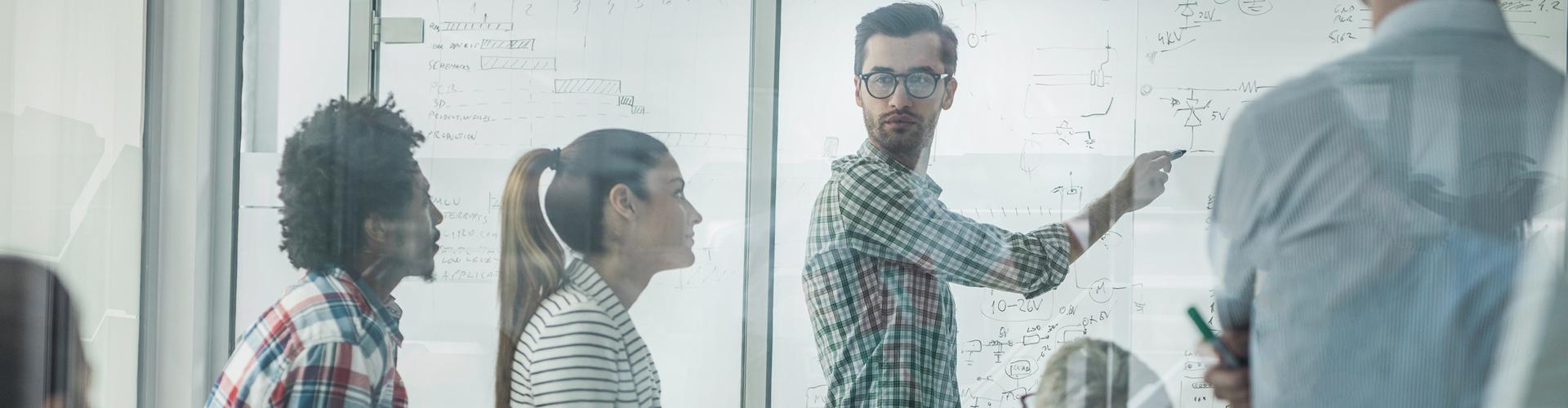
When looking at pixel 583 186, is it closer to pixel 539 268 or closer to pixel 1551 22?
pixel 539 268

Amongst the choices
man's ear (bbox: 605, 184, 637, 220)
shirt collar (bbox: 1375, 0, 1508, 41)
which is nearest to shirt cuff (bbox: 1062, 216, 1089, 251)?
shirt collar (bbox: 1375, 0, 1508, 41)

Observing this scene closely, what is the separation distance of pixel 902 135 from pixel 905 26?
0.20m

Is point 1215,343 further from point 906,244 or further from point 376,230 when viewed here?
point 376,230

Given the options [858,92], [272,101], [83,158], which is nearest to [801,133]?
[858,92]

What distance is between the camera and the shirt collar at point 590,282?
1.93 m

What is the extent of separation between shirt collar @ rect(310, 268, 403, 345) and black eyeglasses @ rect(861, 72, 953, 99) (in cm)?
103

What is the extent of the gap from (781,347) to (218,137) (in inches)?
50.0

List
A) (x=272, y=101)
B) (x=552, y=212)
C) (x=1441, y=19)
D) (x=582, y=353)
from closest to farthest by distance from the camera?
1. (x=1441, y=19)
2. (x=582, y=353)
3. (x=552, y=212)
4. (x=272, y=101)

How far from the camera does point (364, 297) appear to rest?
Result: 80.4 inches

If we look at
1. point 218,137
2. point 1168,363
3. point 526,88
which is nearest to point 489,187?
point 526,88

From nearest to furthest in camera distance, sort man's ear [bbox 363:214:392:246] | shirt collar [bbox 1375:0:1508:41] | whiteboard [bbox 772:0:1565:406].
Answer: shirt collar [bbox 1375:0:1508:41]
whiteboard [bbox 772:0:1565:406]
man's ear [bbox 363:214:392:246]

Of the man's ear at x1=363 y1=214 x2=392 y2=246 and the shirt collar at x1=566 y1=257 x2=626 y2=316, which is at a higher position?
the man's ear at x1=363 y1=214 x2=392 y2=246

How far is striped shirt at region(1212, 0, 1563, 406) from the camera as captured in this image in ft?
4.82

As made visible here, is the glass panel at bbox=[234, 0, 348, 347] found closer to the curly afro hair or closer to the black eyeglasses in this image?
the curly afro hair
